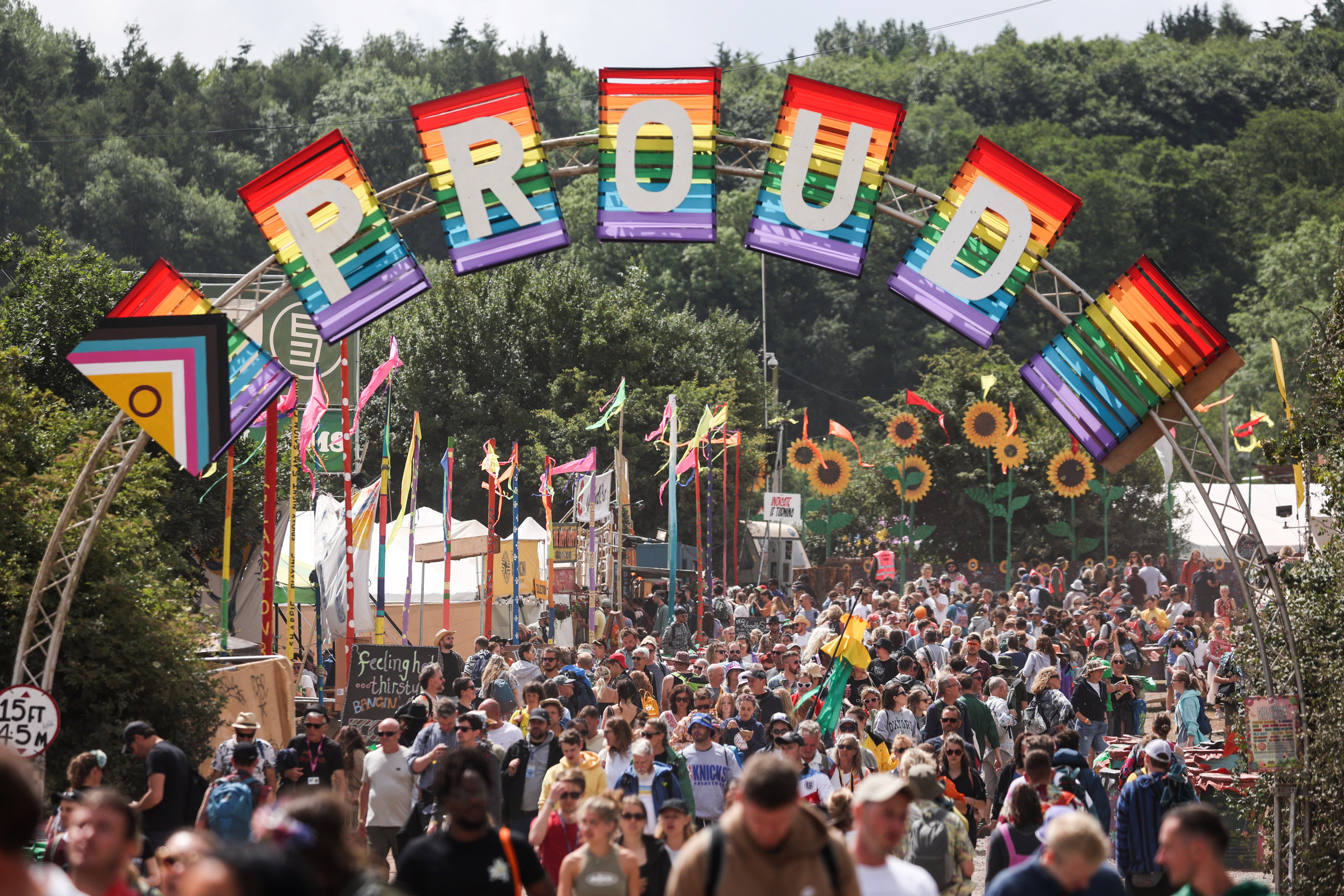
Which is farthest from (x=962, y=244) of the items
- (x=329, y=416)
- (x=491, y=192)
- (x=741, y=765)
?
(x=329, y=416)

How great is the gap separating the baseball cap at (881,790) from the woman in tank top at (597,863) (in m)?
1.74

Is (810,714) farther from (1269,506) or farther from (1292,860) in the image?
(1269,506)

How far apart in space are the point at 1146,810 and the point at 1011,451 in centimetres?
3158

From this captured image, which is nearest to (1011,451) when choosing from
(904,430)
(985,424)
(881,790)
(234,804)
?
(985,424)

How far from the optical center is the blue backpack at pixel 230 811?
322 inches

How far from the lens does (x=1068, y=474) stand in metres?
38.0

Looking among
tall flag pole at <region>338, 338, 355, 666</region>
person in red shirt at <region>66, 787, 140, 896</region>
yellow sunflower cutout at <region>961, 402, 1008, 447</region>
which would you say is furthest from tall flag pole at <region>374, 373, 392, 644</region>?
yellow sunflower cutout at <region>961, 402, 1008, 447</region>

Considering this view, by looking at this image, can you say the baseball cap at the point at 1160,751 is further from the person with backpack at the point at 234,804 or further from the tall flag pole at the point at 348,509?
the tall flag pole at the point at 348,509

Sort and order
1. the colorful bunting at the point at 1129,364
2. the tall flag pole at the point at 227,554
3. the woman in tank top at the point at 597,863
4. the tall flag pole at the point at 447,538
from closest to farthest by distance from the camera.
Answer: the woman in tank top at the point at 597,863 → the colorful bunting at the point at 1129,364 → the tall flag pole at the point at 227,554 → the tall flag pole at the point at 447,538

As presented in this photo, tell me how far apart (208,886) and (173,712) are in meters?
9.57

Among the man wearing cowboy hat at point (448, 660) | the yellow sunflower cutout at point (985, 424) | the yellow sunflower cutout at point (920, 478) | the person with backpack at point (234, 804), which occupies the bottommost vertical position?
the person with backpack at point (234, 804)

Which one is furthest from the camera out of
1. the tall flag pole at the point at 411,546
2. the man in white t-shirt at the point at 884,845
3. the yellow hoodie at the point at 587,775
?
the tall flag pole at the point at 411,546

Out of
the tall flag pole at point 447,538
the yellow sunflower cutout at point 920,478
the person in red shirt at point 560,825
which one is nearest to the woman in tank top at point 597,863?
the person in red shirt at point 560,825

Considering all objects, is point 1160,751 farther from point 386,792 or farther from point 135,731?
point 135,731
